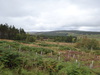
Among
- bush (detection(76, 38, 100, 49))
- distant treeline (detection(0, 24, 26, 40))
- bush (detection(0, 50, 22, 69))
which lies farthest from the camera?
distant treeline (detection(0, 24, 26, 40))

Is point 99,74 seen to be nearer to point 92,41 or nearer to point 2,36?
point 92,41

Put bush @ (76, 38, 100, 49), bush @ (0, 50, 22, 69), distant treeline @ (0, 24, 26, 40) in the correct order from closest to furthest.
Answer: bush @ (0, 50, 22, 69)
bush @ (76, 38, 100, 49)
distant treeline @ (0, 24, 26, 40)

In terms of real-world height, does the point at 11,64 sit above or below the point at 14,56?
below

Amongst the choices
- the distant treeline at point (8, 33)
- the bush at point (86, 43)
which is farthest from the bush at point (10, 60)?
the distant treeline at point (8, 33)

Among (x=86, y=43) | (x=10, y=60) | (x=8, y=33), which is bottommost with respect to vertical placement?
(x=86, y=43)

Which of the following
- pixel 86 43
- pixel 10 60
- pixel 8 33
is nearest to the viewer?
pixel 10 60

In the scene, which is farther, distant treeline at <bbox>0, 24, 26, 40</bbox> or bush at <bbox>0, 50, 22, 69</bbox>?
distant treeline at <bbox>0, 24, 26, 40</bbox>

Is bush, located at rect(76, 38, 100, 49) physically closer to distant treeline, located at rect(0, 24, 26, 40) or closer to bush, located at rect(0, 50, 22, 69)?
distant treeline, located at rect(0, 24, 26, 40)

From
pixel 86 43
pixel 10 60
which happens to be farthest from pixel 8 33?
pixel 10 60

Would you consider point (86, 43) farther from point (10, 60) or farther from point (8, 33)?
point (8, 33)

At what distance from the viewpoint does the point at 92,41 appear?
130 feet

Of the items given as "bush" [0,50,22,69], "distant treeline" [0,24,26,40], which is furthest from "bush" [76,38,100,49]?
"bush" [0,50,22,69]

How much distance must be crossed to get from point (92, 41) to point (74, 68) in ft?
128

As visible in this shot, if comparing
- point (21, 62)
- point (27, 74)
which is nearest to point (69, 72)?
point (27, 74)
